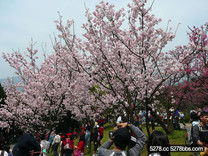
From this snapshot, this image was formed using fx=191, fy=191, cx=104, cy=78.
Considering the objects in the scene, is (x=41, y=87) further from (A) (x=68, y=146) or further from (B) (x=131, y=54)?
(B) (x=131, y=54)

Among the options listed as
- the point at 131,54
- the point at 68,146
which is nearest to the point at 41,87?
the point at 68,146

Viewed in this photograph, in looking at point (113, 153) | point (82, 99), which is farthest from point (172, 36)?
point (82, 99)

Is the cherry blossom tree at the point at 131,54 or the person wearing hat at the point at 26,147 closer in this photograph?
the person wearing hat at the point at 26,147

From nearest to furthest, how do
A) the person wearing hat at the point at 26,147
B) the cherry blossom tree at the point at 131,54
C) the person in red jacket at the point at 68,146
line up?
the person wearing hat at the point at 26,147 → the cherry blossom tree at the point at 131,54 → the person in red jacket at the point at 68,146

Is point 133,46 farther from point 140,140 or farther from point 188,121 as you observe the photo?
point 188,121

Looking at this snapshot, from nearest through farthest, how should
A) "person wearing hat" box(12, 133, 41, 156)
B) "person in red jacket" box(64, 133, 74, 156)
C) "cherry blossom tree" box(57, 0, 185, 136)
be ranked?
"person wearing hat" box(12, 133, 41, 156), "cherry blossom tree" box(57, 0, 185, 136), "person in red jacket" box(64, 133, 74, 156)

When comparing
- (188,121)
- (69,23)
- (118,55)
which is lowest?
(188,121)

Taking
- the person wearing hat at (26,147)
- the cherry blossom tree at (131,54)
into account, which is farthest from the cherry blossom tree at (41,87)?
the person wearing hat at (26,147)

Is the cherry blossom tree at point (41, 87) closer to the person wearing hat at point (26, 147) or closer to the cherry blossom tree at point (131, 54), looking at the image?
the cherry blossom tree at point (131, 54)

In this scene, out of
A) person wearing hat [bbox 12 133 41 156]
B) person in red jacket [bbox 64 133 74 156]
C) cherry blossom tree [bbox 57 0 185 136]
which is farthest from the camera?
person in red jacket [bbox 64 133 74 156]

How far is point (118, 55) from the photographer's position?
6.91m

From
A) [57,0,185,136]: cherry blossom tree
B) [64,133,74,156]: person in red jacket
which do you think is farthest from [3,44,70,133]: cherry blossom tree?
[57,0,185,136]: cherry blossom tree

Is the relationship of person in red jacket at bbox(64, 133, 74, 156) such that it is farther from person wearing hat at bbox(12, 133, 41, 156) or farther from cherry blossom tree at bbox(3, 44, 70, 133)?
person wearing hat at bbox(12, 133, 41, 156)

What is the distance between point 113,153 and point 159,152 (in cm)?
58
